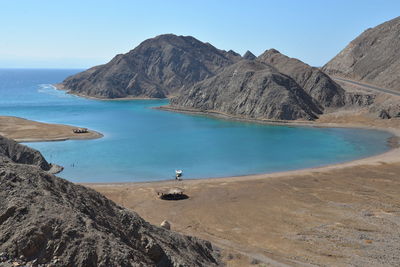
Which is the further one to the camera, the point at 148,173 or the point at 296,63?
the point at 296,63

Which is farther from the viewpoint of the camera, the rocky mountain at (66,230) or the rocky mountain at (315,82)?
the rocky mountain at (315,82)

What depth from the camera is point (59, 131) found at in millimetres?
91562

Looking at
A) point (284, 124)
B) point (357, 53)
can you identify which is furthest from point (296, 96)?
point (357, 53)

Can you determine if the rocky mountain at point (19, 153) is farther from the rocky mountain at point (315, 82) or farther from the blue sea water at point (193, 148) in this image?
the rocky mountain at point (315, 82)

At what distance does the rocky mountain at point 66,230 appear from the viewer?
17.0 meters

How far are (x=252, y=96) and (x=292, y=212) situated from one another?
89.8 m

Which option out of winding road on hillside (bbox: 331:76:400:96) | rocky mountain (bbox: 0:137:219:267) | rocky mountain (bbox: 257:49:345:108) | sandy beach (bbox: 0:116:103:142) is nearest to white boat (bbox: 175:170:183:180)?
rocky mountain (bbox: 0:137:219:267)

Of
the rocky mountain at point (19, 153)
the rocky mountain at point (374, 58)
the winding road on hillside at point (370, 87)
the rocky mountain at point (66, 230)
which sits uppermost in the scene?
the rocky mountain at point (374, 58)

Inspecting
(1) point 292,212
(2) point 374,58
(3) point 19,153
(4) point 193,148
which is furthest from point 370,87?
(3) point 19,153

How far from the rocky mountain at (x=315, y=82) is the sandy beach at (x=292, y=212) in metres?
66.2

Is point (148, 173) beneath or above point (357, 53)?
beneath

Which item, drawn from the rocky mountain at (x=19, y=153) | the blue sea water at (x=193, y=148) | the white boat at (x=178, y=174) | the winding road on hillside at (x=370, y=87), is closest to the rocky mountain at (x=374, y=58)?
the winding road on hillside at (x=370, y=87)

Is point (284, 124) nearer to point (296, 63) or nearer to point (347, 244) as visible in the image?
point (296, 63)

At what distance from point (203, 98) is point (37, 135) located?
7078 cm
